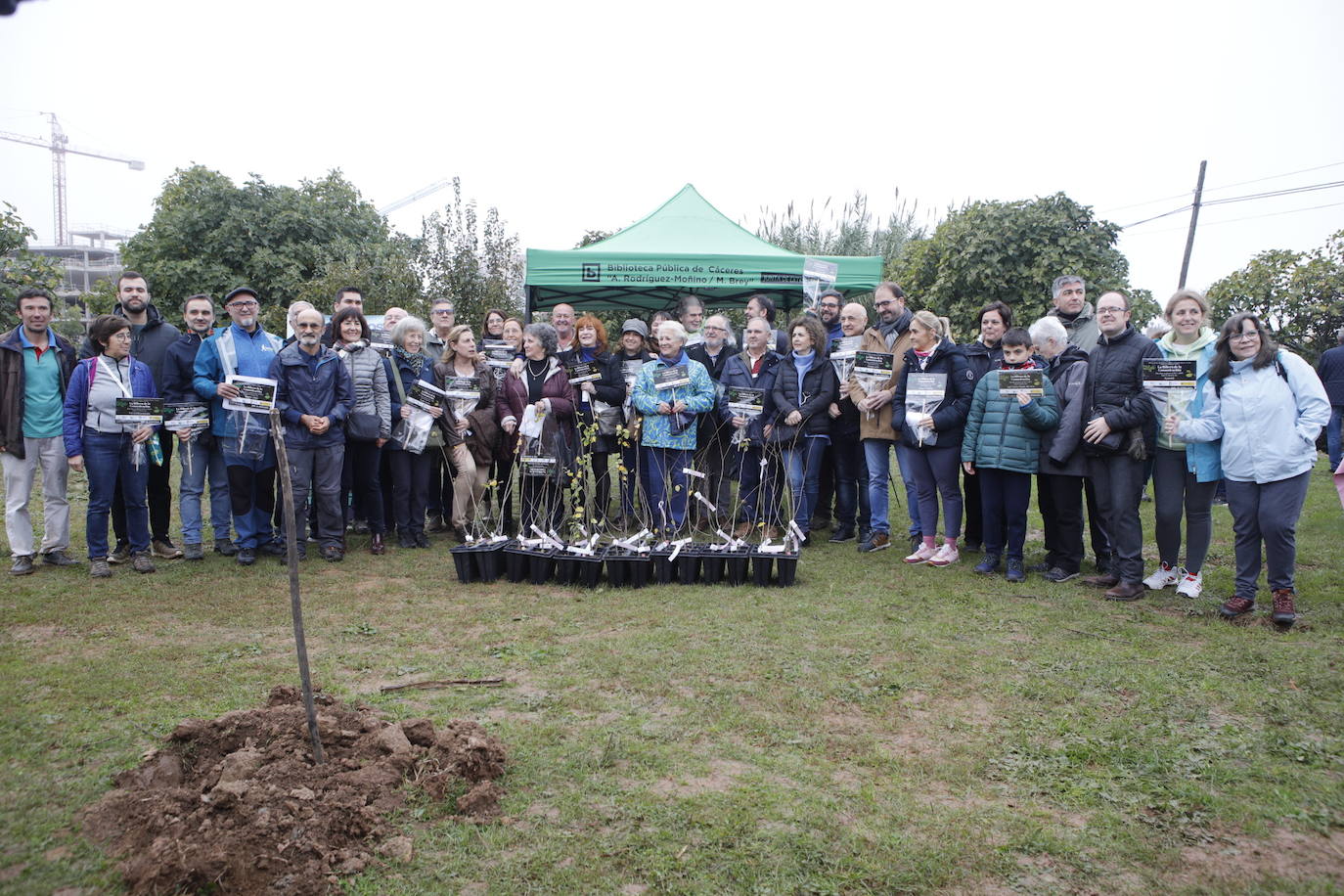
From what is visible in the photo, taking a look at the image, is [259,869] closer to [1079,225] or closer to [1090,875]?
[1090,875]

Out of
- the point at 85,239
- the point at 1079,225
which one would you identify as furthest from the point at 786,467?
the point at 85,239

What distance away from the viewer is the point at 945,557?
264 inches

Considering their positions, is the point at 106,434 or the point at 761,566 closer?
the point at 761,566

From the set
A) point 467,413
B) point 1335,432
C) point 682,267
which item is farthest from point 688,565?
point 1335,432

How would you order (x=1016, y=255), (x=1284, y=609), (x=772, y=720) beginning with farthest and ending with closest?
(x=1016, y=255), (x=1284, y=609), (x=772, y=720)

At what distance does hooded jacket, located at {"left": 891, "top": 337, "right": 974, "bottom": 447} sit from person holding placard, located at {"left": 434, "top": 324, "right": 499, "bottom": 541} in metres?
3.47

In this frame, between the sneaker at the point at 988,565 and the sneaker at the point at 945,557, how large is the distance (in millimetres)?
272

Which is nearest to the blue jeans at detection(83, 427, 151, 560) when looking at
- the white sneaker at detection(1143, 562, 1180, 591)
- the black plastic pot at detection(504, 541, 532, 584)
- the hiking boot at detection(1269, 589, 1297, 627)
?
the black plastic pot at detection(504, 541, 532, 584)

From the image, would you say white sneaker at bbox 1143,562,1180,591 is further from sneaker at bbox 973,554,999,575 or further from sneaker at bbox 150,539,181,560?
sneaker at bbox 150,539,181,560

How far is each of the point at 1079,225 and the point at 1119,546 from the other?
6974mm

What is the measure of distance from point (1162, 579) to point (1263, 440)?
1.39 m

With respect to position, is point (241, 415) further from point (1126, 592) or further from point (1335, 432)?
point (1335, 432)

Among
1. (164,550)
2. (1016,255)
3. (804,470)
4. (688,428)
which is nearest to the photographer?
(164,550)

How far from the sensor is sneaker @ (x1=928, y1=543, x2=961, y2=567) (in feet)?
21.8
